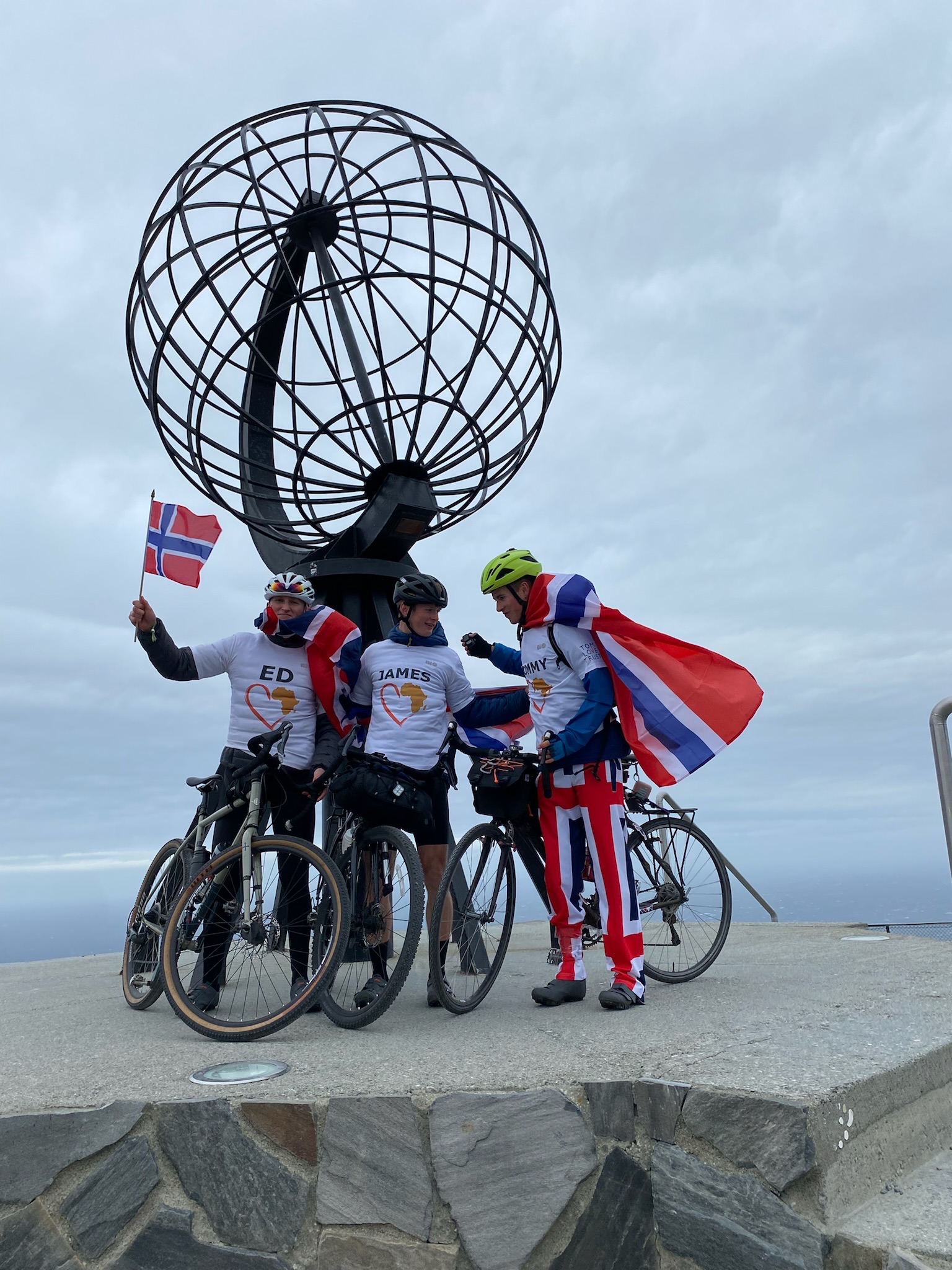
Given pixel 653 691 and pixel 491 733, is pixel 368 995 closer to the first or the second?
pixel 491 733

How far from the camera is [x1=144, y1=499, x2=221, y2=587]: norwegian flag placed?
14.6 feet

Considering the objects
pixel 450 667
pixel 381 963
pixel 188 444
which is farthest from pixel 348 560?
pixel 381 963

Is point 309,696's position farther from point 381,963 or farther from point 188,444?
point 188,444

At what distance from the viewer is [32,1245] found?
2.42 m

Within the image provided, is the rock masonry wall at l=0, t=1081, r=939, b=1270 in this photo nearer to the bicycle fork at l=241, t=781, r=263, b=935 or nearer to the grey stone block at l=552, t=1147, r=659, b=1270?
the grey stone block at l=552, t=1147, r=659, b=1270

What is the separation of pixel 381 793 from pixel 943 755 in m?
2.97

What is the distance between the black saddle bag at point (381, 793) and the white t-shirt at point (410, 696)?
0.27ft

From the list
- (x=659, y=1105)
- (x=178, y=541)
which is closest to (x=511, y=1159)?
(x=659, y=1105)

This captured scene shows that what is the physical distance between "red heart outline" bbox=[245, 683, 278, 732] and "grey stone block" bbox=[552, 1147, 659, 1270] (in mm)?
2290

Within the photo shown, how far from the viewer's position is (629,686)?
3.86 metres

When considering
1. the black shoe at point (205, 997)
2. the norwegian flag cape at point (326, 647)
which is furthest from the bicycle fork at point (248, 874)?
the norwegian flag cape at point (326, 647)

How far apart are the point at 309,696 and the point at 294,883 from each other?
88cm

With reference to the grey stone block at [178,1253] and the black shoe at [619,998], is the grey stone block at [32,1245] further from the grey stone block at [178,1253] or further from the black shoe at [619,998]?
the black shoe at [619,998]

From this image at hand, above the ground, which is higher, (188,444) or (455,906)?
(188,444)
